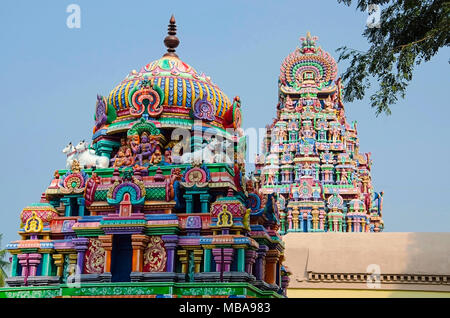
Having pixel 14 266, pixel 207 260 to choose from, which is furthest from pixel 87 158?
pixel 207 260

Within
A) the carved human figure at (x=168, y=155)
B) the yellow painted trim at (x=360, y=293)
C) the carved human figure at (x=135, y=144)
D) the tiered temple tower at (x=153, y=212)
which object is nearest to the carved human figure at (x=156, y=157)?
the tiered temple tower at (x=153, y=212)

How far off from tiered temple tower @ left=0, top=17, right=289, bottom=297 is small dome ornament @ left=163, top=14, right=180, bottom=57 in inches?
43.6

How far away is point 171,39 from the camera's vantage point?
18734mm

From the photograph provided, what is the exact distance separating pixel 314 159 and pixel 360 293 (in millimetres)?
18531

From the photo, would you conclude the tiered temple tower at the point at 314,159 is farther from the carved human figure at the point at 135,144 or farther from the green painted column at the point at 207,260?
the green painted column at the point at 207,260

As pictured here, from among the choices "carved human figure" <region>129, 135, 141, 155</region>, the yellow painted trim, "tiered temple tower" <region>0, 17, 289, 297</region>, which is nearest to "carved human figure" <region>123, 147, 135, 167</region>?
"tiered temple tower" <region>0, 17, 289, 297</region>

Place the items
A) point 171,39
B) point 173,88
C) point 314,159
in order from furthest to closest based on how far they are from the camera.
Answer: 1. point 314,159
2. point 171,39
3. point 173,88

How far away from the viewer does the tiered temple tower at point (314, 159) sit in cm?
4259

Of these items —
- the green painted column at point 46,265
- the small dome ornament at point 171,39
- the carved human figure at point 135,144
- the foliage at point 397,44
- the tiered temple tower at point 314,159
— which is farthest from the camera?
the tiered temple tower at point 314,159

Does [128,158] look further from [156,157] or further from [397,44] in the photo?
[397,44]

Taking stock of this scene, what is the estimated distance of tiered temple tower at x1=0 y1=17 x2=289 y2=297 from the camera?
48.0ft

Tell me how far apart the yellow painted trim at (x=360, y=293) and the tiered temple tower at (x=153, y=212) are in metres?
9.04

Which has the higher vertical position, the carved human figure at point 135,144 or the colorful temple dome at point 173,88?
the colorful temple dome at point 173,88
